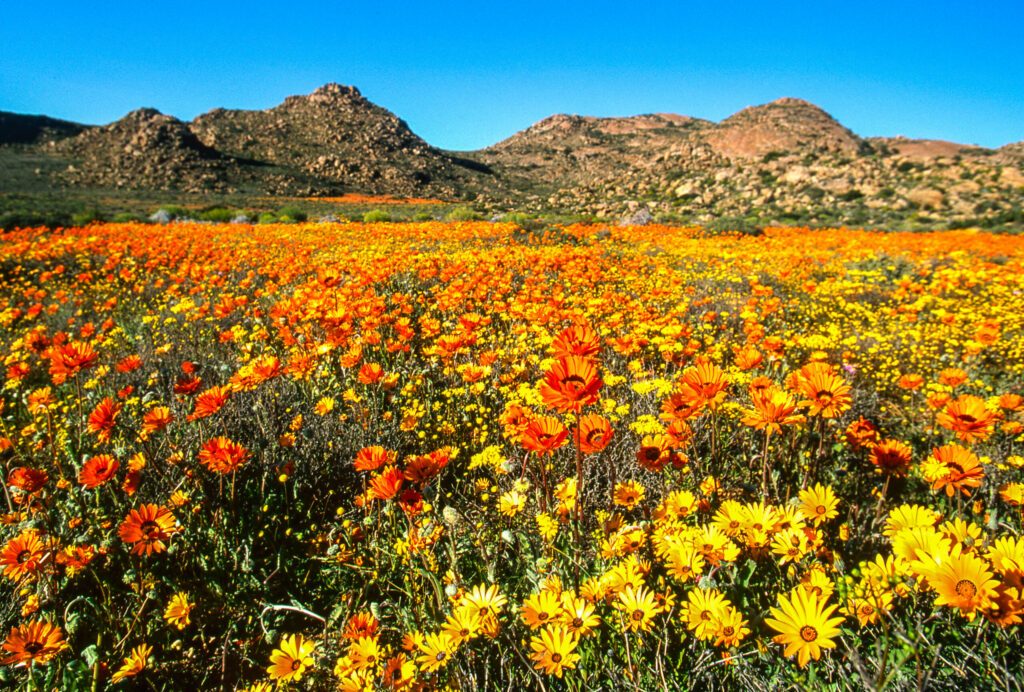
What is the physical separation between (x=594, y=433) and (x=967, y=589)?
1005 millimetres

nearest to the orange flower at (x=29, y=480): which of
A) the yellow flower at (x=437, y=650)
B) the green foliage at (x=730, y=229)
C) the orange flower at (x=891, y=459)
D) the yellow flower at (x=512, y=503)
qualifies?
the yellow flower at (x=437, y=650)

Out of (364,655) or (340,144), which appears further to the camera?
(340,144)

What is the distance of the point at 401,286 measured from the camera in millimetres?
6426

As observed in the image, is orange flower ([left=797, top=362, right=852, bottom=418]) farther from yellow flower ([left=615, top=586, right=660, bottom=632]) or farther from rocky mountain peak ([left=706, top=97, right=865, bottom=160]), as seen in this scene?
rocky mountain peak ([left=706, top=97, right=865, bottom=160])

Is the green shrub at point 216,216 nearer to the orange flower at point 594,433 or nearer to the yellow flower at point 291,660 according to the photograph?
the yellow flower at point 291,660

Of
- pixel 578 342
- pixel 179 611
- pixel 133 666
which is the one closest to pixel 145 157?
pixel 179 611

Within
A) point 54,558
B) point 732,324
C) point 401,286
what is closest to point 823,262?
point 732,324

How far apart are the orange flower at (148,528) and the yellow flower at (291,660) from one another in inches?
25.6

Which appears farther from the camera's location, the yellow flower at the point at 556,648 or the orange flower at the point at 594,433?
the orange flower at the point at 594,433

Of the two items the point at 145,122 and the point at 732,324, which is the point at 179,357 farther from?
the point at 145,122

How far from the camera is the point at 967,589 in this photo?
0.98m

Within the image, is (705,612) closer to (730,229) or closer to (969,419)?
(969,419)

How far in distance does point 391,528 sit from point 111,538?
3.87 ft

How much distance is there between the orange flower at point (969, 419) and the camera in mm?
1708
